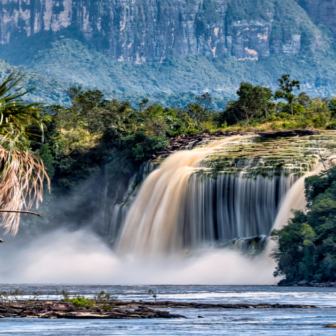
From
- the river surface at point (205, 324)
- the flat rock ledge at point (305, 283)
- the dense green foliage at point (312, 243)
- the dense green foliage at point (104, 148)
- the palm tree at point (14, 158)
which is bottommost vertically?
the flat rock ledge at point (305, 283)

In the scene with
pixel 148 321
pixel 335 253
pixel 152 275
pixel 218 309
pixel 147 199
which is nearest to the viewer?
pixel 148 321

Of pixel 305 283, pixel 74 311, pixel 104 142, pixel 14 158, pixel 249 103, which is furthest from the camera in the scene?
pixel 249 103

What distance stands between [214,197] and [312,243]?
16928 millimetres

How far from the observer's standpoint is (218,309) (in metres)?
30.4

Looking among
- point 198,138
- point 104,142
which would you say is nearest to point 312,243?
point 198,138

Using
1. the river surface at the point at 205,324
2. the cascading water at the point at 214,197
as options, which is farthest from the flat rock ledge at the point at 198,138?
the river surface at the point at 205,324

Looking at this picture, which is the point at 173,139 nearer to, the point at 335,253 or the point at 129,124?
the point at 129,124

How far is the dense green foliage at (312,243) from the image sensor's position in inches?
2032

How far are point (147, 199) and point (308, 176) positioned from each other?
18.8m

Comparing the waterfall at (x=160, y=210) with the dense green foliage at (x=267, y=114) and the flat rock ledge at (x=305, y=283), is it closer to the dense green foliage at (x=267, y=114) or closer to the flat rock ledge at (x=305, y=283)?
the flat rock ledge at (x=305, y=283)

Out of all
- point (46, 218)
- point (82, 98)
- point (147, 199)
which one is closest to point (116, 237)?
point (147, 199)

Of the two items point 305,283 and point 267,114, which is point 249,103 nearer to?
point 267,114

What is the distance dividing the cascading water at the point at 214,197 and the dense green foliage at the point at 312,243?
6.25 metres

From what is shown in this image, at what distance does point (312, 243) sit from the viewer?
170 ft
